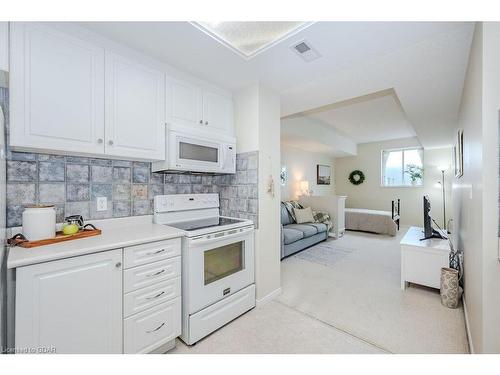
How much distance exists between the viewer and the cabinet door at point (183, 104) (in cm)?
204

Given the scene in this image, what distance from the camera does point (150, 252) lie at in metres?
1.57

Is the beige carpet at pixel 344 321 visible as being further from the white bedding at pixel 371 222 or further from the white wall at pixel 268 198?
the white bedding at pixel 371 222

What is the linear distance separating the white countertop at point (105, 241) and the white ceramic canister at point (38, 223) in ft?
0.39

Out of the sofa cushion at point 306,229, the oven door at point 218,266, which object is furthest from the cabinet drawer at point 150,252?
the sofa cushion at point 306,229

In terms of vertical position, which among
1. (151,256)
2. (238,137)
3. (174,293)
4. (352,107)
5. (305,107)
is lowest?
(174,293)

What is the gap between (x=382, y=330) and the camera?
6.31ft

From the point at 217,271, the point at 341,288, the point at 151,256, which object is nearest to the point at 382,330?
the point at 341,288

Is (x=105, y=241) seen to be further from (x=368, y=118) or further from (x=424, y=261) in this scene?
(x=368, y=118)

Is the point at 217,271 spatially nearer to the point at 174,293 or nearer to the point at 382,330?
the point at 174,293

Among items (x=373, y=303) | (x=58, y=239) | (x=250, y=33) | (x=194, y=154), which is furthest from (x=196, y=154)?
(x=373, y=303)

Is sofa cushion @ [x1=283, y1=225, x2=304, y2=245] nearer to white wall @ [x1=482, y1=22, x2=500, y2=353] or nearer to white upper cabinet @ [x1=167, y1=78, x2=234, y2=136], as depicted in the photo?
white upper cabinet @ [x1=167, y1=78, x2=234, y2=136]

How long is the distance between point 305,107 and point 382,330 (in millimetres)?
2535

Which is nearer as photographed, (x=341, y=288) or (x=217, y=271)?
(x=217, y=271)

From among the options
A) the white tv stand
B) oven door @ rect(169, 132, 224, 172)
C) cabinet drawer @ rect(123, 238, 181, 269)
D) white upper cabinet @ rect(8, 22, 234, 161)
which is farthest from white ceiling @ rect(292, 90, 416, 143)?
cabinet drawer @ rect(123, 238, 181, 269)
